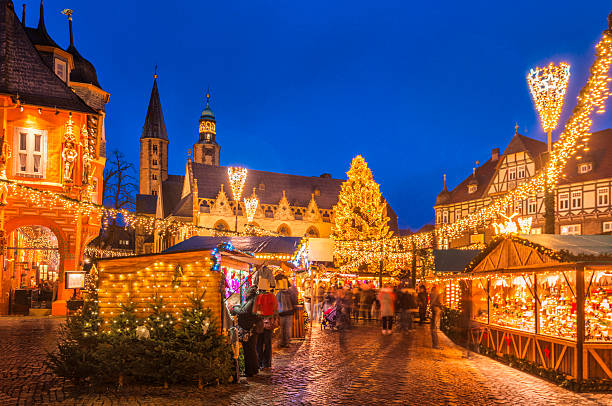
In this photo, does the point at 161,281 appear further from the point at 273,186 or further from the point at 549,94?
the point at 273,186

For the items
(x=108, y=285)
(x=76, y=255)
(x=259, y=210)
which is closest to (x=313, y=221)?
(x=259, y=210)

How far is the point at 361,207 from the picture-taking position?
49.0 meters

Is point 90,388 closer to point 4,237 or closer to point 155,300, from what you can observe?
point 155,300

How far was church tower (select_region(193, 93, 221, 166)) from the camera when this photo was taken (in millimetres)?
95625

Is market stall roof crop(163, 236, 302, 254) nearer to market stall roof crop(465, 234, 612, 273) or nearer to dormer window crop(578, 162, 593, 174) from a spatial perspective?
market stall roof crop(465, 234, 612, 273)

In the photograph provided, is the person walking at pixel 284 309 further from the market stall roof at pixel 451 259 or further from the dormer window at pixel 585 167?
the dormer window at pixel 585 167

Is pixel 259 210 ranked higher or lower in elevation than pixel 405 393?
higher

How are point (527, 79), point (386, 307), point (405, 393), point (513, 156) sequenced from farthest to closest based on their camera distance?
point (513, 156), point (386, 307), point (527, 79), point (405, 393)

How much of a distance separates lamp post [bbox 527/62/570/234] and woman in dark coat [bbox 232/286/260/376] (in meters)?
9.28

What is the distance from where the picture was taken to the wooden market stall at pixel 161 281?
31.1 feet

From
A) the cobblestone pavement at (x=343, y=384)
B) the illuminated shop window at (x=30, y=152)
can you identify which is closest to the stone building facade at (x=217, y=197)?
the illuminated shop window at (x=30, y=152)

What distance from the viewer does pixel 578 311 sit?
9.66m

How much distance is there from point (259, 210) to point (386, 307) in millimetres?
52353

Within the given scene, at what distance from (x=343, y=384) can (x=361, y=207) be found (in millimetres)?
39991
